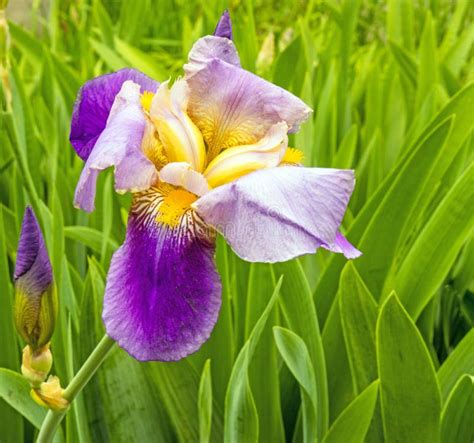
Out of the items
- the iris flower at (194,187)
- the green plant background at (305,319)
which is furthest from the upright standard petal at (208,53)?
the green plant background at (305,319)

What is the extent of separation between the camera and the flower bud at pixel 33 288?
555mm

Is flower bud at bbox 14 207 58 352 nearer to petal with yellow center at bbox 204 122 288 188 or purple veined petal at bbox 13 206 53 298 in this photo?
purple veined petal at bbox 13 206 53 298

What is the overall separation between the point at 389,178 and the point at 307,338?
262 millimetres

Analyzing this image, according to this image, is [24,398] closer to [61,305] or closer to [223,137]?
[61,305]

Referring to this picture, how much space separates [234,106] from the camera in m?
0.64

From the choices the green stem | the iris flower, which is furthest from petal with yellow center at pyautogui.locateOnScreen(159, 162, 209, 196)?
the green stem

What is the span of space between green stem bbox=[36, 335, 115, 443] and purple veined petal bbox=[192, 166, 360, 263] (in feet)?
0.35

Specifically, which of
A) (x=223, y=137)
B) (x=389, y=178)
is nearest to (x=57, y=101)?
(x=389, y=178)

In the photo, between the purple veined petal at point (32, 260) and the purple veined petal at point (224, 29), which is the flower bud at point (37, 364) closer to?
the purple veined petal at point (32, 260)

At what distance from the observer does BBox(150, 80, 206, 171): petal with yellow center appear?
605mm

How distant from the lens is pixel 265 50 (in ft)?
5.85

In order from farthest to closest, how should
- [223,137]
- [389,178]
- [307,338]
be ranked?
[389,178], [307,338], [223,137]

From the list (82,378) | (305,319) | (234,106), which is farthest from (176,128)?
(305,319)

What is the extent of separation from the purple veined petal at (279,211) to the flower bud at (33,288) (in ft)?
0.38
